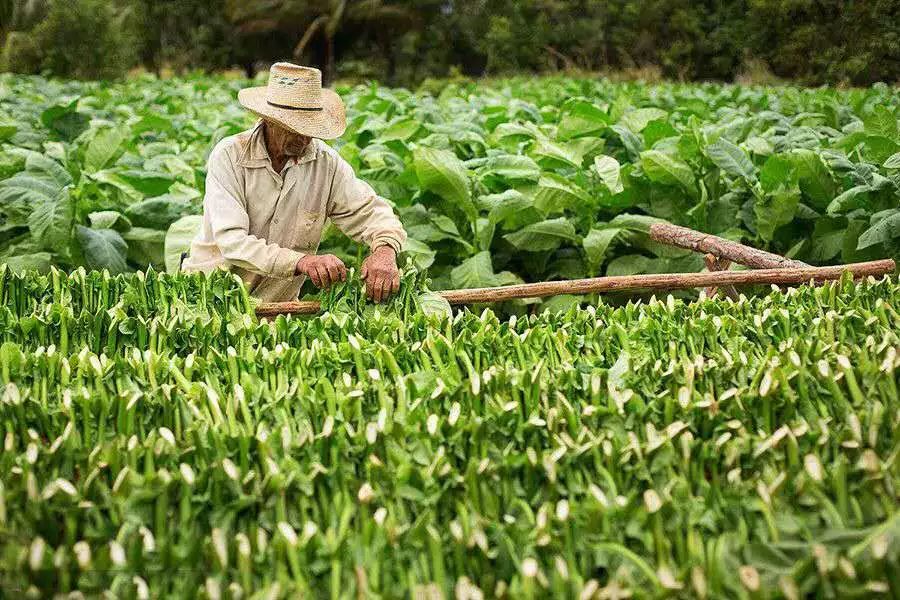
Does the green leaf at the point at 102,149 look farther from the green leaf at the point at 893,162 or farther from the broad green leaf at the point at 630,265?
the green leaf at the point at 893,162

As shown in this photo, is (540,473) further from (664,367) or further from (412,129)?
(412,129)

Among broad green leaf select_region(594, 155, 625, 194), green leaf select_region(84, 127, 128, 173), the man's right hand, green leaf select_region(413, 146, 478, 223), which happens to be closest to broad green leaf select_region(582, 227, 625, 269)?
broad green leaf select_region(594, 155, 625, 194)

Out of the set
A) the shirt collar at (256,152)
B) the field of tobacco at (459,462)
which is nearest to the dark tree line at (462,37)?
the shirt collar at (256,152)

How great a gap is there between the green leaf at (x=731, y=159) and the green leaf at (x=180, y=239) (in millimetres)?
2473

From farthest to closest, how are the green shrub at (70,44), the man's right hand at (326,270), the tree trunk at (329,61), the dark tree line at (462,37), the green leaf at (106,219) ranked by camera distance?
the tree trunk at (329,61) → the green shrub at (70,44) → the dark tree line at (462,37) → the green leaf at (106,219) → the man's right hand at (326,270)

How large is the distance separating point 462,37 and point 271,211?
72.6 feet

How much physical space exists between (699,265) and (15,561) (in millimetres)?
3585

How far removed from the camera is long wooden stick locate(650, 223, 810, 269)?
3.61 metres

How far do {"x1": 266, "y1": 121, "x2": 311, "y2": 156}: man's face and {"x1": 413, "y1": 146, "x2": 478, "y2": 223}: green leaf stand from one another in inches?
42.0

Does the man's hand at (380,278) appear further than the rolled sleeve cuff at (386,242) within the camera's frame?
No

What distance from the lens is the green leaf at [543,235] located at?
447 cm

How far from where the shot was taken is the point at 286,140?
338 cm

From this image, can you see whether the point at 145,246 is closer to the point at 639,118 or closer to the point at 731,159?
the point at 731,159

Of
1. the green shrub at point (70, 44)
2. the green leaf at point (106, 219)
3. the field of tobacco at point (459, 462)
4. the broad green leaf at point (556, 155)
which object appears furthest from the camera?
the green shrub at point (70, 44)
